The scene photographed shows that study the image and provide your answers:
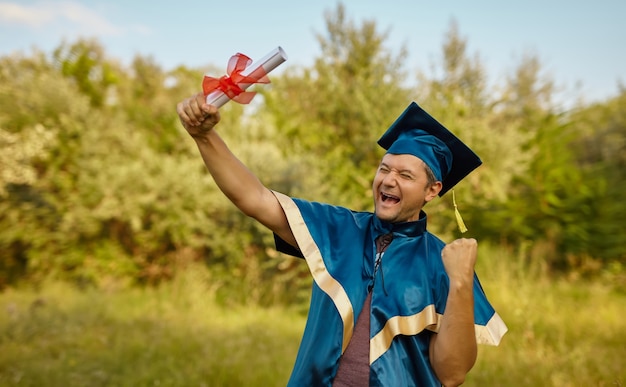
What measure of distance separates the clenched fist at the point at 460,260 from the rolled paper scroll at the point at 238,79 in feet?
2.94

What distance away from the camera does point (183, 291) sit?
8.38 metres

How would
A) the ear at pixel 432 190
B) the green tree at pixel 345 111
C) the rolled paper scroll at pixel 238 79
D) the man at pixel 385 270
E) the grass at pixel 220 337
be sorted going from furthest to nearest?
the green tree at pixel 345 111, the grass at pixel 220 337, the ear at pixel 432 190, the man at pixel 385 270, the rolled paper scroll at pixel 238 79

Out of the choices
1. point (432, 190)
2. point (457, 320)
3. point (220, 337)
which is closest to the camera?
point (457, 320)

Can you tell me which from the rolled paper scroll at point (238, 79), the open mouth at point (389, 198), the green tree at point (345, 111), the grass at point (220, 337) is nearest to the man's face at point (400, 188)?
the open mouth at point (389, 198)

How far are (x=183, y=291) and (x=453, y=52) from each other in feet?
47.0

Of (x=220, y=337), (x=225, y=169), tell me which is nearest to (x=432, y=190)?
(x=225, y=169)

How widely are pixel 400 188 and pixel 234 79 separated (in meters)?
0.80

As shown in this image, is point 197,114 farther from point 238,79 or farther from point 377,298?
point 377,298

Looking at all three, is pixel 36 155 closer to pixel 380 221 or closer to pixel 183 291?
pixel 183 291

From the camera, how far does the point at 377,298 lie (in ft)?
6.83

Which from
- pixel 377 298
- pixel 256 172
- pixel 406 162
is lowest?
pixel 377 298

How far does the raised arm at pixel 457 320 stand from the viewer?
187 centimetres

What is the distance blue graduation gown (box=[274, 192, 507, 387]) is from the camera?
2.02 m

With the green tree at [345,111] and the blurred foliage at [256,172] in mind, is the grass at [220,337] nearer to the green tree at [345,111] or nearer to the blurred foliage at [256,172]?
the blurred foliage at [256,172]
